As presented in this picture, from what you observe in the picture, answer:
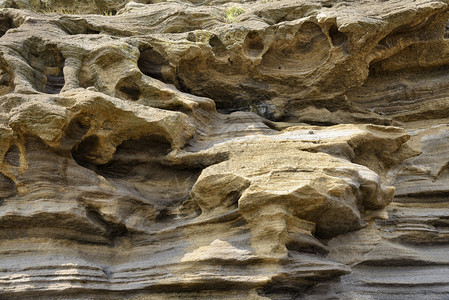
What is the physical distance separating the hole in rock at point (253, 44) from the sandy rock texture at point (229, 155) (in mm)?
38

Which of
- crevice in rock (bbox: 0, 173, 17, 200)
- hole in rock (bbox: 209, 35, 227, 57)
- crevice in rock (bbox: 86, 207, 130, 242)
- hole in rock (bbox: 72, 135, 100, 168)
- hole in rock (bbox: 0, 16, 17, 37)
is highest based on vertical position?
hole in rock (bbox: 0, 16, 17, 37)

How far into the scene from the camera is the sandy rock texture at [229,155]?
5.43 m

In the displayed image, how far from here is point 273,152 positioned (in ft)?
20.7

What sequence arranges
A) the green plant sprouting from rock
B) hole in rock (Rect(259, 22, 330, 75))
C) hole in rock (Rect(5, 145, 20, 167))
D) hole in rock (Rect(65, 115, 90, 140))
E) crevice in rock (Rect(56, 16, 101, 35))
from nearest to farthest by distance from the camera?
hole in rock (Rect(5, 145, 20, 167)), hole in rock (Rect(65, 115, 90, 140)), hole in rock (Rect(259, 22, 330, 75)), crevice in rock (Rect(56, 16, 101, 35)), the green plant sprouting from rock

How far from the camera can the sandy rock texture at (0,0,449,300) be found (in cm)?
543

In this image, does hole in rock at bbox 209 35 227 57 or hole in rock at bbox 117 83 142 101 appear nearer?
hole in rock at bbox 117 83 142 101

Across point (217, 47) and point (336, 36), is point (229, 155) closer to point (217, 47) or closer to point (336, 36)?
point (217, 47)

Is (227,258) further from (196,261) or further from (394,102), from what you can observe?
(394,102)

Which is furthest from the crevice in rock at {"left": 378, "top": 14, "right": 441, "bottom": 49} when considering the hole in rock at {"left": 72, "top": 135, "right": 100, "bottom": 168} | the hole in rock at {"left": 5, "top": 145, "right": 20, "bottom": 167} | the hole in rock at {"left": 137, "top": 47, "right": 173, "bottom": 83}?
the hole in rock at {"left": 5, "top": 145, "right": 20, "bottom": 167}

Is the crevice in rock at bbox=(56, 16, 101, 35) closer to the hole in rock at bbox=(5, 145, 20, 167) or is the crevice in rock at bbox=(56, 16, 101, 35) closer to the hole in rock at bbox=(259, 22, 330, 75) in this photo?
the hole in rock at bbox=(5, 145, 20, 167)

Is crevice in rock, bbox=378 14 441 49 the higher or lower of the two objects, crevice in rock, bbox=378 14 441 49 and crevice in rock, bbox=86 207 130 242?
the higher

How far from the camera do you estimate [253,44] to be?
9109mm

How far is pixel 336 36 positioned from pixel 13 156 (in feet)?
25.4

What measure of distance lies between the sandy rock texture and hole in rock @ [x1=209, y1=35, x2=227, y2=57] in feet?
0.23
